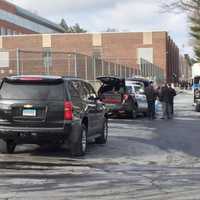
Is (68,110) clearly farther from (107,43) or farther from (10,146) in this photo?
(107,43)

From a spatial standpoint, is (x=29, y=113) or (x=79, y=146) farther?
(x=79, y=146)

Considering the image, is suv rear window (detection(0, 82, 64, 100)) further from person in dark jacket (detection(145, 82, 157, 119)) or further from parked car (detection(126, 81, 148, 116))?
person in dark jacket (detection(145, 82, 157, 119))

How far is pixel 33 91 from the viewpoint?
12.6 meters

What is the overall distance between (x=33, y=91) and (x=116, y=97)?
42.3 ft

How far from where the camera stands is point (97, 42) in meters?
88.2

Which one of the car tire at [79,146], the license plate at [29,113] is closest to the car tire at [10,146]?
the license plate at [29,113]

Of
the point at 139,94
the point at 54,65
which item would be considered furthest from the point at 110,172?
the point at 54,65

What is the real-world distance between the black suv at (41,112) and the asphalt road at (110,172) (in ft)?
1.50

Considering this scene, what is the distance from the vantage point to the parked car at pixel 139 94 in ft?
87.8

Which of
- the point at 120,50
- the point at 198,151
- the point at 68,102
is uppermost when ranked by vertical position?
the point at 120,50

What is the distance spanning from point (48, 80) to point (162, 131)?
8.30 meters

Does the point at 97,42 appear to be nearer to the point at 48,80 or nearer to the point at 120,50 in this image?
the point at 120,50

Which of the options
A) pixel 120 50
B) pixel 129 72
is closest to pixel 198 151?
pixel 129 72

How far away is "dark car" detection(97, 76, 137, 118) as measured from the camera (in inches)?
971
